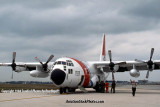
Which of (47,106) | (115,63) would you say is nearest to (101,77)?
(115,63)

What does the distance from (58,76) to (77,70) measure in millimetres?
2991

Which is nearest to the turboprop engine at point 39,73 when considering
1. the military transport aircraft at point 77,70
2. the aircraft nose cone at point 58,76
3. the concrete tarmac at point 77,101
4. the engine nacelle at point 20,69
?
the military transport aircraft at point 77,70

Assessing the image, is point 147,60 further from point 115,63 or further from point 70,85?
point 70,85

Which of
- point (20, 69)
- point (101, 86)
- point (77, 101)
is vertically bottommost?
point (77, 101)

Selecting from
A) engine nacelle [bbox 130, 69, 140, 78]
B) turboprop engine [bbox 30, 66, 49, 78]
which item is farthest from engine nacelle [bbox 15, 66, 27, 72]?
engine nacelle [bbox 130, 69, 140, 78]

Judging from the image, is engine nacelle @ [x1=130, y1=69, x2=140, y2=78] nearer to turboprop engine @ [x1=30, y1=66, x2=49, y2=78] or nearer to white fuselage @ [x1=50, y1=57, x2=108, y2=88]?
white fuselage @ [x1=50, y1=57, x2=108, y2=88]

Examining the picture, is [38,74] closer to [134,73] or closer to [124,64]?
[124,64]

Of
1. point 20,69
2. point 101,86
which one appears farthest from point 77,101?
point 20,69

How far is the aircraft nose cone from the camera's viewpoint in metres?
19.9

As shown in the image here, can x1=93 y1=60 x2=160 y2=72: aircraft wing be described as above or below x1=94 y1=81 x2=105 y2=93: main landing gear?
above

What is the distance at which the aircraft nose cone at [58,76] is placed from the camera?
1992 centimetres

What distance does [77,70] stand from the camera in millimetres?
22359

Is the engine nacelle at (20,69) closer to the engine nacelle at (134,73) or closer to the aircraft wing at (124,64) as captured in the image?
the aircraft wing at (124,64)

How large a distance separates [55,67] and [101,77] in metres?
9.95
